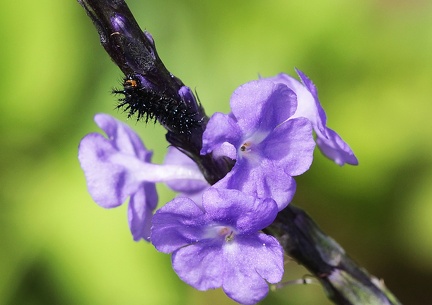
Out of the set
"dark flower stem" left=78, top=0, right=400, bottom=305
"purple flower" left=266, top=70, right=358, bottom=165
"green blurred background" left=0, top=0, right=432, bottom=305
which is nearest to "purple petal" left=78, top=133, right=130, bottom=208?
"dark flower stem" left=78, top=0, right=400, bottom=305

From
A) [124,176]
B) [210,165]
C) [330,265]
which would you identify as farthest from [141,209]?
[330,265]

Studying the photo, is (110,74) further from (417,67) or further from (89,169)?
(89,169)

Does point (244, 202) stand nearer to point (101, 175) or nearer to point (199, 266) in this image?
point (199, 266)

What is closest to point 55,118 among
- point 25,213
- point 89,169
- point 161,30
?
point 25,213

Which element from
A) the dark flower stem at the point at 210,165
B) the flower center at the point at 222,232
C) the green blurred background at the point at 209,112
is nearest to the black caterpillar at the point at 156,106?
the dark flower stem at the point at 210,165

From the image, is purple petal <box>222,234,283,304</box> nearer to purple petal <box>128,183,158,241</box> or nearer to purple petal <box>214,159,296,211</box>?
purple petal <box>214,159,296,211</box>

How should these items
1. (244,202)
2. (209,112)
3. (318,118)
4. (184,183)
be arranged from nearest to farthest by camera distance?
(244,202)
(318,118)
(184,183)
(209,112)

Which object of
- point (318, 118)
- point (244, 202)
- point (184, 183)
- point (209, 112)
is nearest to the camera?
point (244, 202)


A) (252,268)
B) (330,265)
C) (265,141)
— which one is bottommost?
(330,265)

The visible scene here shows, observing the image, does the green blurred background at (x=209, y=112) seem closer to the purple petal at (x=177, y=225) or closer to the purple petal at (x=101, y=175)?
the purple petal at (x=101, y=175)
